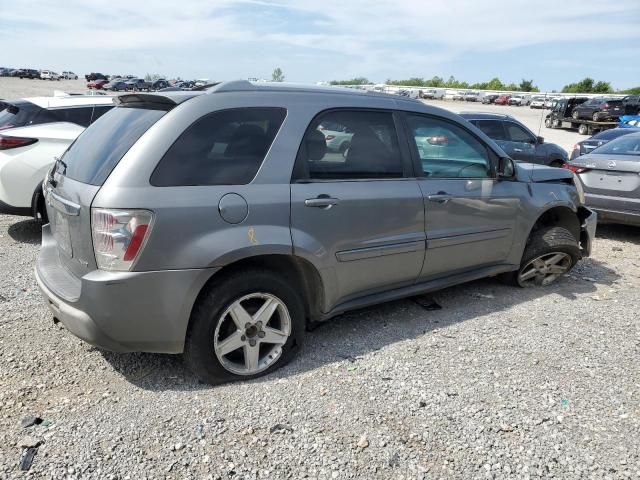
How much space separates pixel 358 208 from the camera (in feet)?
11.5

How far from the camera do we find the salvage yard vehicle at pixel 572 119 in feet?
96.1

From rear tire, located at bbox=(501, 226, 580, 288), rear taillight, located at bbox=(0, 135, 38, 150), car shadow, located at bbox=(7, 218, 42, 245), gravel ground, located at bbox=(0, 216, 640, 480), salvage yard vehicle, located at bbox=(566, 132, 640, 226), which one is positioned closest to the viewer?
gravel ground, located at bbox=(0, 216, 640, 480)

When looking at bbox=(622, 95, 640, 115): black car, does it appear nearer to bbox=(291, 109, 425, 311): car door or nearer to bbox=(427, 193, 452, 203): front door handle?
bbox=(427, 193, 452, 203): front door handle

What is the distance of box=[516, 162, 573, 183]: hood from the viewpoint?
4742mm

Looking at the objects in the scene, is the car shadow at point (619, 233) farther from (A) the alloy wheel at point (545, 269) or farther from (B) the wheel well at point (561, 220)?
(A) the alloy wheel at point (545, 269)

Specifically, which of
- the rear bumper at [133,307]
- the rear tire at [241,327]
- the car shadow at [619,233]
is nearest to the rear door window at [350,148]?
the rear tire at [241,327]

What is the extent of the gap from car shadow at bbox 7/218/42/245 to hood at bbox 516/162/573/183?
5.40 m

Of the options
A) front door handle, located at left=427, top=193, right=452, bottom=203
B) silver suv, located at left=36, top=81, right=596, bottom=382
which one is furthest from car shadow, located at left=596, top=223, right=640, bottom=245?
front door handle, located at left=427, top=193, right=452, bottom=203

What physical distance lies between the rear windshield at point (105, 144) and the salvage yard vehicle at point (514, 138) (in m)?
9.29

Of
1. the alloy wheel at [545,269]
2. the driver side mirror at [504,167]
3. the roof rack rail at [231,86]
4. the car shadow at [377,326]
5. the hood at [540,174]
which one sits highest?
the roof rack rail at [231,86]

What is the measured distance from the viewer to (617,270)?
5926 mm

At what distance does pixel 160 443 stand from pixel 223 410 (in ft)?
1.32

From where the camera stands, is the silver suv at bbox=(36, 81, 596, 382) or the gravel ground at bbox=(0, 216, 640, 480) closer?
the gravel ground at bbox=(0, 216, 640, 480)

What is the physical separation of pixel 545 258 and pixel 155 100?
391 centimetres
